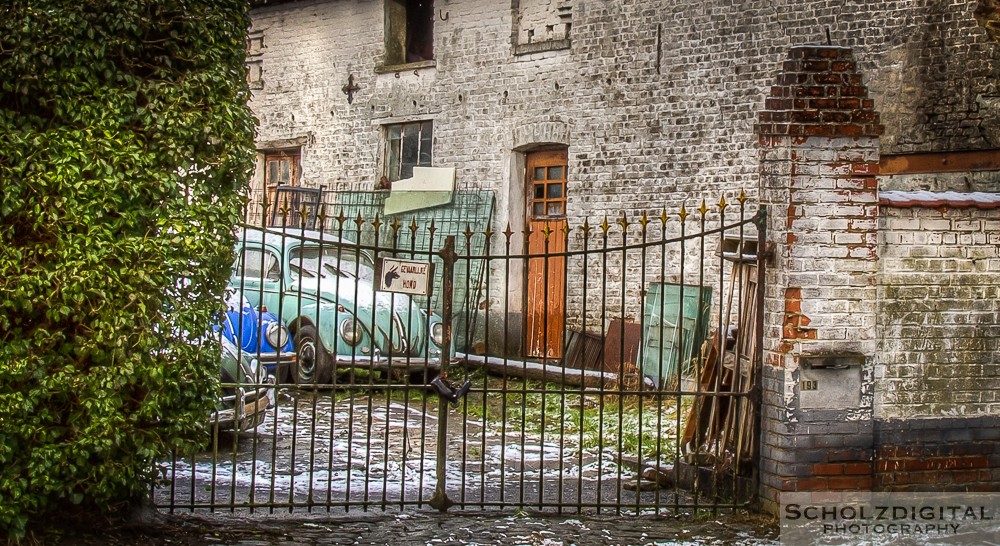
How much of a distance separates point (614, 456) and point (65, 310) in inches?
185

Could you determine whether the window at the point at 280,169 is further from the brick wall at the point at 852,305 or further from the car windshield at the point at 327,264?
the brick wall at the point at 852,305

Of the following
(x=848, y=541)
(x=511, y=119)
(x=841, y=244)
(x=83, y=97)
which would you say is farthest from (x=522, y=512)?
(x=511, y=119)

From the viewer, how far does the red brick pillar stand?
6438mm

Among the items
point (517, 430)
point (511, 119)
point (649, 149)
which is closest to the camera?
point (517, 430)

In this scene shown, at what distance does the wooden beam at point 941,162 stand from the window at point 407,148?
6.71 metres

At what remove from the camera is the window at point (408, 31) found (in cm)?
1678

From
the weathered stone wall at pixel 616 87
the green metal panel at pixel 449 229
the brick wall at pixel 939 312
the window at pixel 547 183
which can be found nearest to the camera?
the brick wall at pixel 939 312

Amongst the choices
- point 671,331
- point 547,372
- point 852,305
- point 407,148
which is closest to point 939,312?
point 852,305

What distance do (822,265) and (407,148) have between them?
10.8 metres

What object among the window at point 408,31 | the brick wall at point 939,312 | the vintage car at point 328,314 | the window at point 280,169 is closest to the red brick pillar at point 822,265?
the brick wall at point 939,312

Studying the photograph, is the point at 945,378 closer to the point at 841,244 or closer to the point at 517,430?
the point at 841,244

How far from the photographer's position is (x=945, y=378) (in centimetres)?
667

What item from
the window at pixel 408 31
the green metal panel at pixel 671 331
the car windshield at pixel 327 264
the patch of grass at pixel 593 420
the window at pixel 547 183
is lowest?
the patch of grass at pixel 593 420

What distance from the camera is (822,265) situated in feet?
21.2
